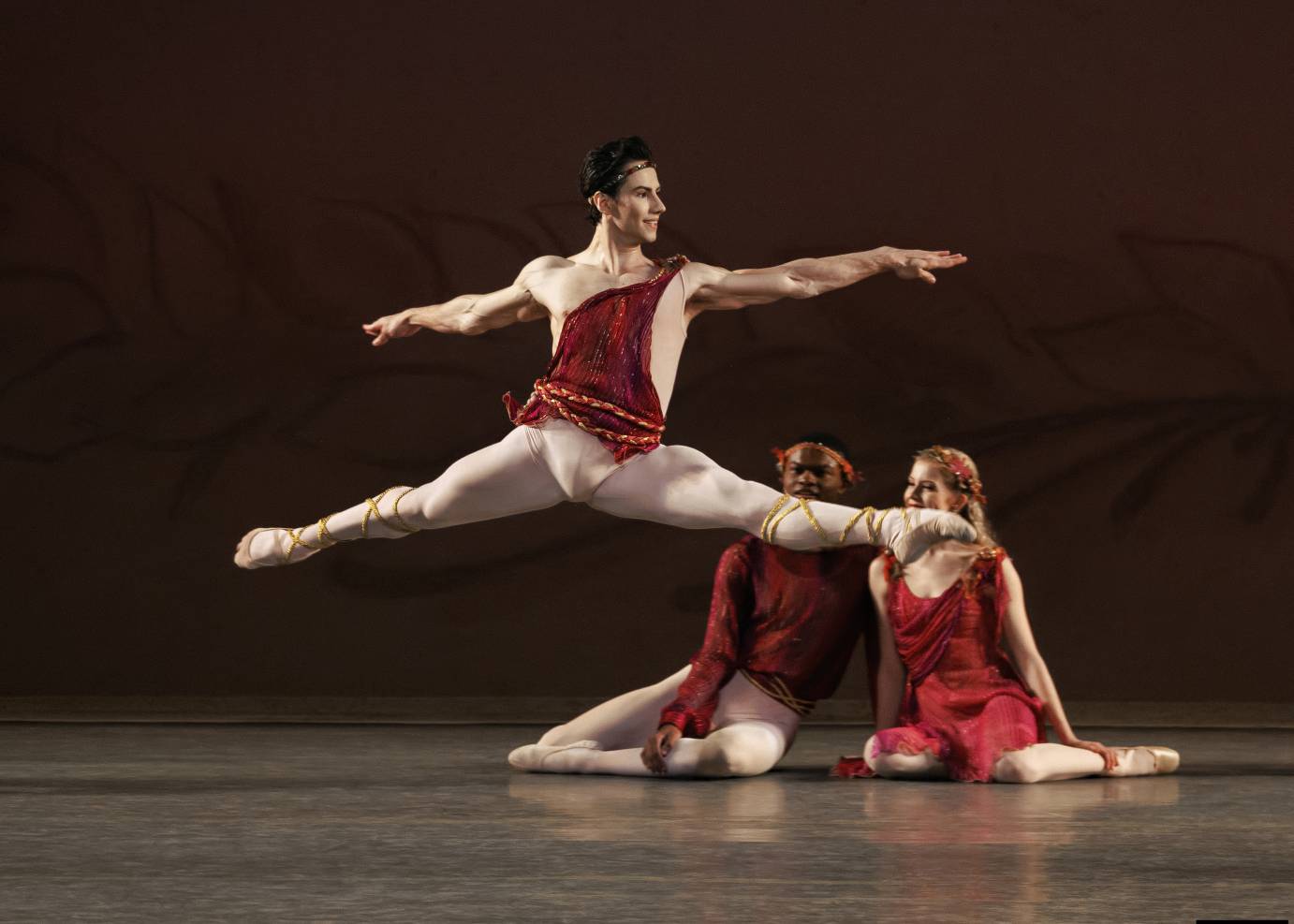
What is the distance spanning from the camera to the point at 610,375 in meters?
4.06

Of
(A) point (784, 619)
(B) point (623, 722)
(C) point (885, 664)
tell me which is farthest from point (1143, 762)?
(B) point (623, 722)

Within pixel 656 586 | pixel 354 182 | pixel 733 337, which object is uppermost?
pixel 354 182

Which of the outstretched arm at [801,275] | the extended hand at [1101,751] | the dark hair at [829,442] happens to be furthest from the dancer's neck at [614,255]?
the extended hand at [1101,751]

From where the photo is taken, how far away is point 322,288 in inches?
275

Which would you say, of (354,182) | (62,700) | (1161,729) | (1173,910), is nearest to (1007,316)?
(1161,729)

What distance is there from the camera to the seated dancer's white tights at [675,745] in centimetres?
445

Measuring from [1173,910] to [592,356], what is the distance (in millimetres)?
1971

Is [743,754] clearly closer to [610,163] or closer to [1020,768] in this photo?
[1020,768]

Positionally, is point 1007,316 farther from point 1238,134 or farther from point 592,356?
point 592,356

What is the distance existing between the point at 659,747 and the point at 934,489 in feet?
3.19

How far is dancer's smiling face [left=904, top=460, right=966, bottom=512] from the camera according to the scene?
14.9 ft

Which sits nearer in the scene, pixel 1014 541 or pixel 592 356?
pixel 592 356

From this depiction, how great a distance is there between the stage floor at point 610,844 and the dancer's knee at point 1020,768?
0.17ft

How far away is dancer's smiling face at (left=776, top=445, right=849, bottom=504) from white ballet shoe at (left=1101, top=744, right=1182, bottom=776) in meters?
1.00
